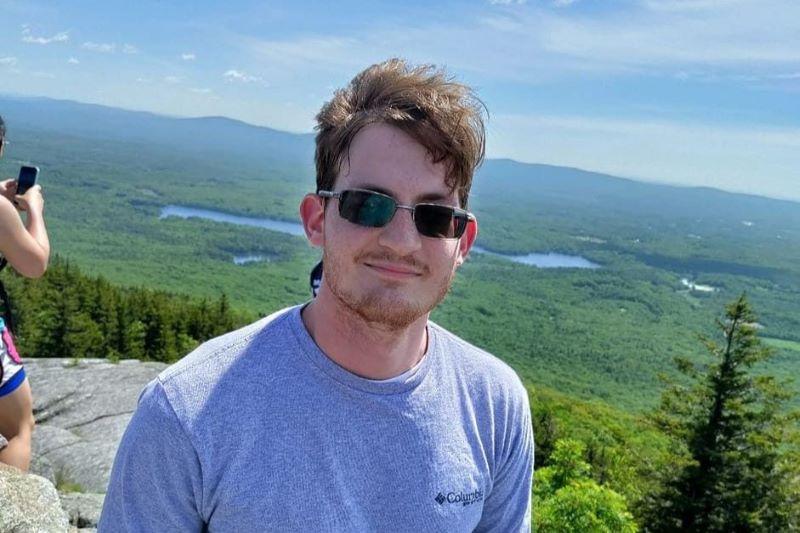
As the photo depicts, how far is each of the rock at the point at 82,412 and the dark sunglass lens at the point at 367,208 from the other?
5881 mm

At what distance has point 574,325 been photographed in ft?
345

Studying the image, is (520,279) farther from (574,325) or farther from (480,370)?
(480,370)

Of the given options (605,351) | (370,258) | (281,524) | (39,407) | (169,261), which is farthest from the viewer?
(169,261)

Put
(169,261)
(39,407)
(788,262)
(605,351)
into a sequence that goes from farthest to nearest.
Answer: (788,262)
(169,261)
(605,351)
(39,407)

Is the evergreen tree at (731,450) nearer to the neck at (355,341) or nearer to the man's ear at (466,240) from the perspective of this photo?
the man's ear at (466,240)

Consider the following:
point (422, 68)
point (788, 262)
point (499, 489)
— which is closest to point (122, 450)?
point (499, 489)

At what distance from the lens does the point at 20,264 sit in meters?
3.33

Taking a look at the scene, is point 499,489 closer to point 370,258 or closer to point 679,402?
point 370,258

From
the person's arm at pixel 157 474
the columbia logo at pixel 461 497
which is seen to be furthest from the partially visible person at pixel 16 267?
the columbia logo at pixel 461 497

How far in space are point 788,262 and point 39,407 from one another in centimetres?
21758

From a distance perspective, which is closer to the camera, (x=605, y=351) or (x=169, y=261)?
(x=605, y=351)

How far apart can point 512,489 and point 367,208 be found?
1077mm

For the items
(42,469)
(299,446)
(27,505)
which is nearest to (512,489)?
(299,446)

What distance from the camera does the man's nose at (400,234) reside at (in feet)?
6.15
